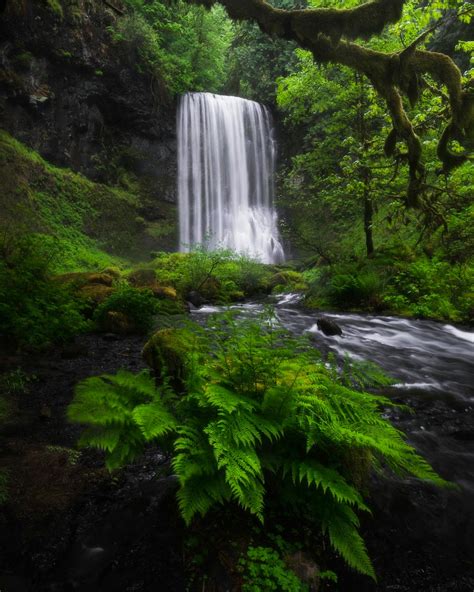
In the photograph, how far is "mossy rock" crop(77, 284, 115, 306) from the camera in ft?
27.6

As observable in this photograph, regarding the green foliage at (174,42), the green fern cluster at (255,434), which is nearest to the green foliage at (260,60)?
the green foliage at (174,42)

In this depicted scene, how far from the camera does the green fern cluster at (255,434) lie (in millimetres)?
1886

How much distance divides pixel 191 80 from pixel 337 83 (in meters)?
15.4

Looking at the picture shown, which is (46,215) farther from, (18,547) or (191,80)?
(18,547)

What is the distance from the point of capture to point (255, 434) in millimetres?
1934

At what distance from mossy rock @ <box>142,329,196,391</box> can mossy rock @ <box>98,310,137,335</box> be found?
9.78ft

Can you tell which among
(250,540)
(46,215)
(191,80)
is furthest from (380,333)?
(191,80)

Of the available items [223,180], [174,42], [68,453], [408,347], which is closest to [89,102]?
[174,42]

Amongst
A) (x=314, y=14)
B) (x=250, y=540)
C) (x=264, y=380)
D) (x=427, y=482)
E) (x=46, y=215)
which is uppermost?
(x=314, y=14)

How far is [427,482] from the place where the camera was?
10.1 ft

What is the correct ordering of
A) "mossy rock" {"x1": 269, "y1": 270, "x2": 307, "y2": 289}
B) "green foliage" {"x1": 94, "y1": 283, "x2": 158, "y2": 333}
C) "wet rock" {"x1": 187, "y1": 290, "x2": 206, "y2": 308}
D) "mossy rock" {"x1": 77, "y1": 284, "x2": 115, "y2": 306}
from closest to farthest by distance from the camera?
"green foliage" {"x1": 94, "y1": 283, "x2": 158, "y2": 333}
"mossy rock" {"x1": 77, "y1": 284, "x2": 115, "y2": 306}
"wet rock" {"x1": 187, "y1": 290, "x2": 206, "y2": 308}
"mossy rock" {"x1": 269, "y1": 270, "x2": 307, "y2": 289}

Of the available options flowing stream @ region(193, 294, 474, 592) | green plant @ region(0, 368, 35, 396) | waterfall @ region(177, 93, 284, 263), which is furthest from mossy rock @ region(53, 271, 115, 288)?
waterfall @ region(177, 93, 284, 263)

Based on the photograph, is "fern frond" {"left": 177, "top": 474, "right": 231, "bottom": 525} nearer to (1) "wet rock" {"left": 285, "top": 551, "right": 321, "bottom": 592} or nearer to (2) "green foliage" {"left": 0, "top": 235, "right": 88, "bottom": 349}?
(1) "wet rock" {"left": 285, "top": 551, "right": 321, "bottom": 592}

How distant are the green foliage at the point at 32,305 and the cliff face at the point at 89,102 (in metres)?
14.1
